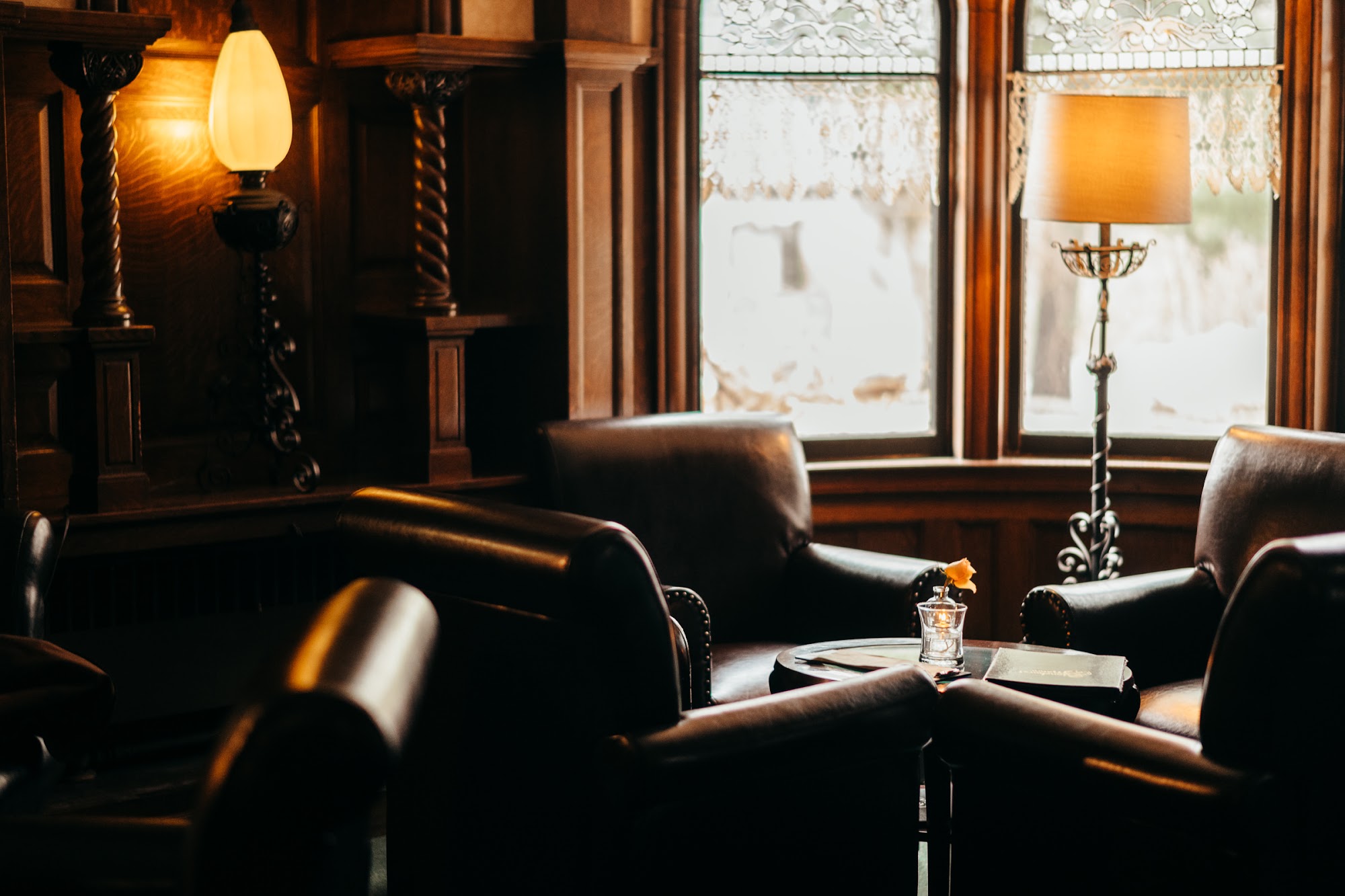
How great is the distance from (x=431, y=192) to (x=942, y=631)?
1870mm

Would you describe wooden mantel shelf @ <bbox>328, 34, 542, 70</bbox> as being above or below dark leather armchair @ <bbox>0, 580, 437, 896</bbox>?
above

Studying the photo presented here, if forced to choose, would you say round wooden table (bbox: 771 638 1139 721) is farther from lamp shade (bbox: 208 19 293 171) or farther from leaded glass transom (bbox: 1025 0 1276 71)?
leaded glass transom (bbox: 1025 0 1276 71)

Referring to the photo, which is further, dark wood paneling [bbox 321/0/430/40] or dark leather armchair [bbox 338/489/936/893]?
dark wood paneling [bbox 321/0/430/40]

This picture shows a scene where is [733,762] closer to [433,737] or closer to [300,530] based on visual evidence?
[433,737]

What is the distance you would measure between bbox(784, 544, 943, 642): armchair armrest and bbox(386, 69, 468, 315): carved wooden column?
1.18 meters

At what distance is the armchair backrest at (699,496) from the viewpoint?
355cm

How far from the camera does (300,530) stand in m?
3.76

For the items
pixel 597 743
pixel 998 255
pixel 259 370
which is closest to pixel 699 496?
pixel 259 370

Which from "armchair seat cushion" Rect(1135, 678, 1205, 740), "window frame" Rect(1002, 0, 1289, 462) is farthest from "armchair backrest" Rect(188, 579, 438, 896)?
"window frame" Rect(1002, 0, 1289, 462)

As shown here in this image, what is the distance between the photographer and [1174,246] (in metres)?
4.39

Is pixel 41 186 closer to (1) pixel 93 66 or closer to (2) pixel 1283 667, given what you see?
(1) pixel 93 66

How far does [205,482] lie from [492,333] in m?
0.97

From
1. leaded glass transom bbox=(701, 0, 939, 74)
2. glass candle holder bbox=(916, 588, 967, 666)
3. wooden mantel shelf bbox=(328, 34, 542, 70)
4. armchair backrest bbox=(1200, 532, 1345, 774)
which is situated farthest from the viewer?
leaded glass transom bbox=(701, 0, 939, 74)

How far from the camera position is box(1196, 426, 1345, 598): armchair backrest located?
3.28m
